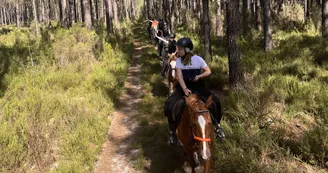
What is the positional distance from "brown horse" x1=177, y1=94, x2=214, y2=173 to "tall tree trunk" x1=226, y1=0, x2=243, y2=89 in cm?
366

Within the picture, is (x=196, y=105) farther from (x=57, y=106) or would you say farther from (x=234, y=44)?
(x=57, y=106)

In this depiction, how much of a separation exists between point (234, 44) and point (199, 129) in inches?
187

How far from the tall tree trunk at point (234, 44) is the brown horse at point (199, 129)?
3655 mm

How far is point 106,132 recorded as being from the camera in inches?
295

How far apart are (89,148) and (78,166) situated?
0.91 meters

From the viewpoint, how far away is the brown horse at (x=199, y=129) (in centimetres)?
375

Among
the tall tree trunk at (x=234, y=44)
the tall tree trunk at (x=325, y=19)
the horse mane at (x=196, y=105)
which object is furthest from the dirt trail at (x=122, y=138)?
the tall tree trunk at (x=325, y=19)

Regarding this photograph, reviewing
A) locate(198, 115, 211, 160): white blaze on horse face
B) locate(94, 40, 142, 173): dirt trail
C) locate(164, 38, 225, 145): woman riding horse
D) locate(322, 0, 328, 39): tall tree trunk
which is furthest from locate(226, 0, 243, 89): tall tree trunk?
locate(322, 0, 328, 39): tall tree trunk

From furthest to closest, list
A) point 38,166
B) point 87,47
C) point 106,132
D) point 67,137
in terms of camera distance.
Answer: point 87,47 → point 106,132 → point 67,137 → point 38,166

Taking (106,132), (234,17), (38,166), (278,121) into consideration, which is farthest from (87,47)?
(278,121)

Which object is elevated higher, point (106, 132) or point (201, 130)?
point (201, 130)

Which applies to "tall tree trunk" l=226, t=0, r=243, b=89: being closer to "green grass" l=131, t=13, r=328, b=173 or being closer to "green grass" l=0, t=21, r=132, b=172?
"green grass" l=131, t=13, r=328, b=173

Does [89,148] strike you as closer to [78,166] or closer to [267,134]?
[78,166]

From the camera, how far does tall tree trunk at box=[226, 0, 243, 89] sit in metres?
7.75
